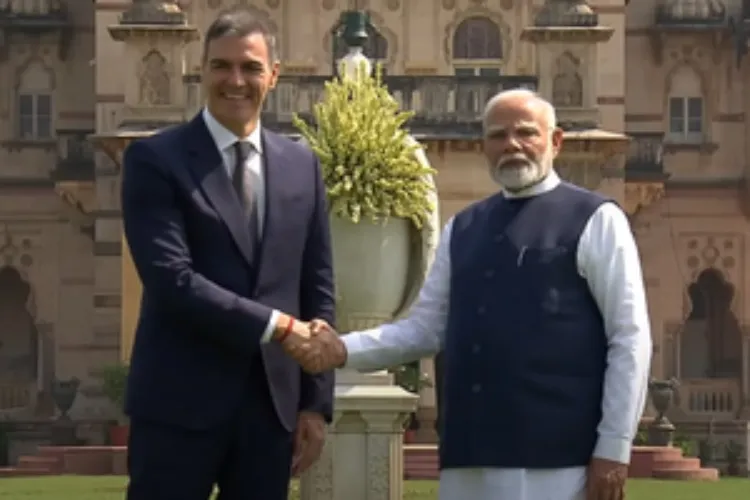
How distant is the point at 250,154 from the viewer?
7562mm

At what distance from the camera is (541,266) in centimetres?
755

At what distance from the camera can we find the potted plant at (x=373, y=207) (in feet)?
42.8

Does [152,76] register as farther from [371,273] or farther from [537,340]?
[537,340]

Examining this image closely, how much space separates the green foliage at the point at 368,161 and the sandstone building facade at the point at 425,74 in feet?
58.1

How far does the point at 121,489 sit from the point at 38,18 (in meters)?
15.7

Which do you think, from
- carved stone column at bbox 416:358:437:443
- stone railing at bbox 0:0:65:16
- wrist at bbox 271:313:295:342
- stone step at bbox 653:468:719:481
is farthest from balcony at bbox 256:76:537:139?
wrist at bbox 271:313:295:342

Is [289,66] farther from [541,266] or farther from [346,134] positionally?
[541,266]

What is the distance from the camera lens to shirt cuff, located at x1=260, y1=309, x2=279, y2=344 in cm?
728

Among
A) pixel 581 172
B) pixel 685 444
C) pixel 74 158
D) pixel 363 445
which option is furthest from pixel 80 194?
pixel 363 445

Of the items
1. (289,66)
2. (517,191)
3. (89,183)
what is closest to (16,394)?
(89,183)

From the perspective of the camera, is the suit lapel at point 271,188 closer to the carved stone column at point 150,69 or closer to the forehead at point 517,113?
the forehead at point 517,113

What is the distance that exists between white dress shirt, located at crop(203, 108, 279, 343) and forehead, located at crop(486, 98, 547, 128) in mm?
Result: 753

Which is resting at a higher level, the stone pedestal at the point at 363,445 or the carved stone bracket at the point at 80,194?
the carved stone bracket at the point at 80,194

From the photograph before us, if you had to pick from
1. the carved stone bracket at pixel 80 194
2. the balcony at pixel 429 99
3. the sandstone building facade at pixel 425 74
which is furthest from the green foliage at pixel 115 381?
the carved stone bracket at pixel 80 194
